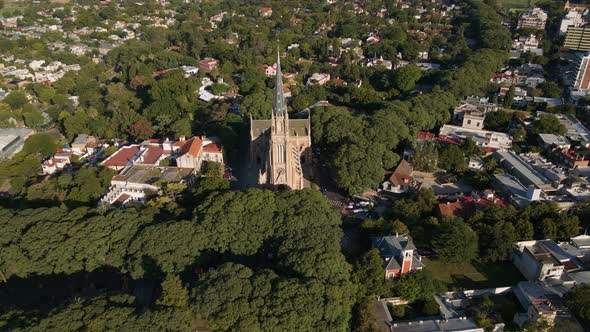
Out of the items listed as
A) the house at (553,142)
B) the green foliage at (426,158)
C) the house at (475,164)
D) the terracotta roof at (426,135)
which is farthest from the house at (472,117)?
the green foliage at (426,158)

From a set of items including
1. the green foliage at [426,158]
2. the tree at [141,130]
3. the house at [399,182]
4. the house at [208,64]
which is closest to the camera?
the house at [399,182]

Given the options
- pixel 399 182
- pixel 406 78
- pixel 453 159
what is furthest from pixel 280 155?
pixel 406 78

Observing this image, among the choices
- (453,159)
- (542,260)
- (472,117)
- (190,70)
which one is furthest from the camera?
(190,70)

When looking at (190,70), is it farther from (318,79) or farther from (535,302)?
(535,302)

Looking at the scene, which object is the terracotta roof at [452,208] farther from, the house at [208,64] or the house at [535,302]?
the house at [208,64]

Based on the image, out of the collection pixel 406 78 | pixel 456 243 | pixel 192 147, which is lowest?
pixel 456 243

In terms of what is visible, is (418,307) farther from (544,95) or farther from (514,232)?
(544,95)
